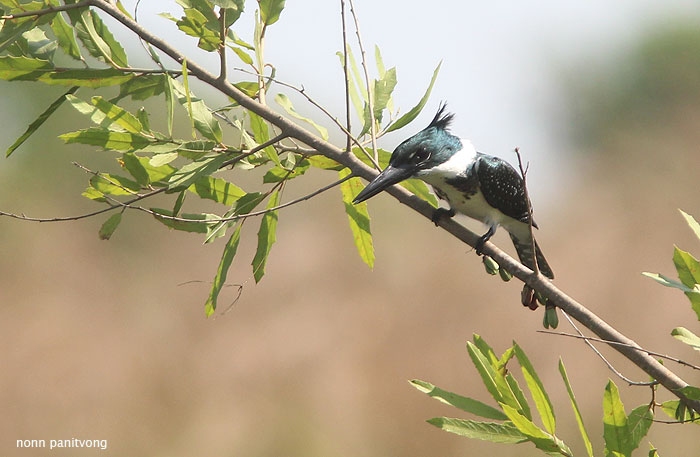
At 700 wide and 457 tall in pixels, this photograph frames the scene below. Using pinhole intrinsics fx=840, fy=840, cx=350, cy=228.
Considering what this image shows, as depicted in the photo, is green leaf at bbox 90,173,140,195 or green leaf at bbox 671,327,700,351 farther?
green leaf at bbox 90,173,140,195

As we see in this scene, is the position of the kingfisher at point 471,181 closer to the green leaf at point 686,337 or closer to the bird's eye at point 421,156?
the bird's eye at point 421,156

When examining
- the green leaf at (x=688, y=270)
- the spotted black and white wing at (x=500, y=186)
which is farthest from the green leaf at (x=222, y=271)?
the spotted black and white wing at (x=500, y=186)

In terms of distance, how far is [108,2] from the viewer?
2.32 m

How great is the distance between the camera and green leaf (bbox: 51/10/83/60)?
7.93 feet

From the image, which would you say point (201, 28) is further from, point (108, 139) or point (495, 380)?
point (495, 380)

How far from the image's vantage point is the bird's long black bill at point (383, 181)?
8.50 ft

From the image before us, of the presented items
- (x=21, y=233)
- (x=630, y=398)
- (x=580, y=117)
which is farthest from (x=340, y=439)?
(x=580, y=117)

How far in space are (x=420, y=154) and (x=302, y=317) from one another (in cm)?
1774

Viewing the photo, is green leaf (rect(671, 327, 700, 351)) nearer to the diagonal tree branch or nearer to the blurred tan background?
the diagonal tree branch

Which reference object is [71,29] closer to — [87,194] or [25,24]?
[25,24]

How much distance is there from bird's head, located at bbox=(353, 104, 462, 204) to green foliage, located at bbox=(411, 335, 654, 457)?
66 centimetres

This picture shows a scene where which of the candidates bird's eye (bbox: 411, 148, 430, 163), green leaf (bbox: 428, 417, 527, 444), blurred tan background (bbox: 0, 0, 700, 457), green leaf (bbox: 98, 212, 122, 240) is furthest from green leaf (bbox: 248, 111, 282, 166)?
blurred tan background (bbox: 0, 0, 700, 457)

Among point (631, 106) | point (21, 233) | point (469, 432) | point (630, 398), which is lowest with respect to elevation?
point (21, 233)

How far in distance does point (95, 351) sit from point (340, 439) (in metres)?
7.03
